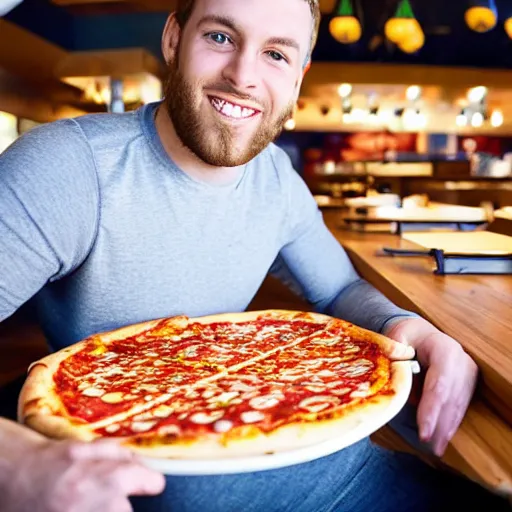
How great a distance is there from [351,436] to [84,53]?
6943 millimetres

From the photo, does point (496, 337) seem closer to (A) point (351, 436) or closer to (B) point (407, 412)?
(B) point (407, 412)

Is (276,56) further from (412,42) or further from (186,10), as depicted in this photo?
(412,42)

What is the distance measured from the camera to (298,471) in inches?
50.6

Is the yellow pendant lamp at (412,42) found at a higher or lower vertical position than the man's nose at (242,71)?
higher

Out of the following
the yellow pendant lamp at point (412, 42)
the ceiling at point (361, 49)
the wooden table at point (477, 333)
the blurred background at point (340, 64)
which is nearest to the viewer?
the wooden table at point (477, 333)

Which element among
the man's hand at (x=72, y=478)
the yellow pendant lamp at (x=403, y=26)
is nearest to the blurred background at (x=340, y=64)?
the yellow pendant lamp at (x=403, y=26)

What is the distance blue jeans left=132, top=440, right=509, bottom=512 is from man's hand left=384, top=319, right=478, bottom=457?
0.48 ft

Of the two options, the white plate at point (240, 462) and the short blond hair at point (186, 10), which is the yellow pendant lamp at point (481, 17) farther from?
the white plate at point (240, 462)

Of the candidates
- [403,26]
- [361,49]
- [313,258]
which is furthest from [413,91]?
[313,258]

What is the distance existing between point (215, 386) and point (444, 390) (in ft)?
1.58

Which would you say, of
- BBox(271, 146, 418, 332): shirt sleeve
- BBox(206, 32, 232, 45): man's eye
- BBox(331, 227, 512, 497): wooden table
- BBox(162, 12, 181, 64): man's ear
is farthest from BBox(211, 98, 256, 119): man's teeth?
BBox(331, 227, 512, 497): wooden table

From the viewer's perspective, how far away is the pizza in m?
0.93

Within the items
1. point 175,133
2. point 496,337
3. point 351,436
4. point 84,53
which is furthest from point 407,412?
point 84,53

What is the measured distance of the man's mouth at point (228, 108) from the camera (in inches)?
67.0
